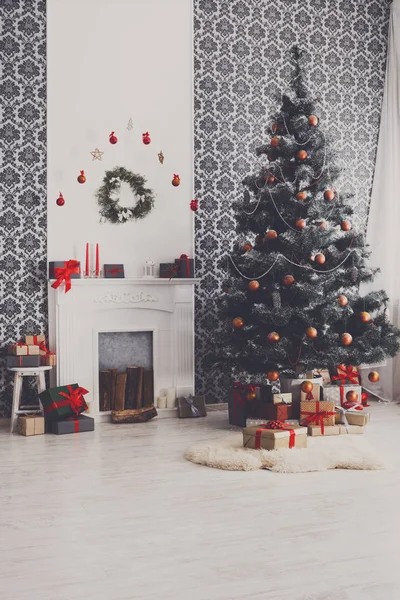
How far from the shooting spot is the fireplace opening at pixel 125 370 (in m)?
5.97

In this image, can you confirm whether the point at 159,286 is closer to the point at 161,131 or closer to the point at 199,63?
the point at 161,131

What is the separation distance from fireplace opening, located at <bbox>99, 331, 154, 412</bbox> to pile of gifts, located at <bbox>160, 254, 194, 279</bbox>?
53 centimetres

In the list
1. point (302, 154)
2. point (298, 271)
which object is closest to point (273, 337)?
point (298, 271)

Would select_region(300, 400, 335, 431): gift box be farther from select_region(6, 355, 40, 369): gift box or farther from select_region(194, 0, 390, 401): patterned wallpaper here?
select_region(6, 355, 40, 369): gift box

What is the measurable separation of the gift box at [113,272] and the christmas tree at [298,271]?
952 millimetres

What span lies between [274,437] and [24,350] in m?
2.16

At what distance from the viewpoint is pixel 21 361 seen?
18.2ft

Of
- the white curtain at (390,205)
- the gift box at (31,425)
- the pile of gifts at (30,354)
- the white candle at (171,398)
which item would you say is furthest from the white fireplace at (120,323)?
the white curtain at (390,205)

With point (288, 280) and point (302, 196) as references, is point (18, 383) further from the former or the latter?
point (302, 196)

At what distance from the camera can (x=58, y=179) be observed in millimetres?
5973

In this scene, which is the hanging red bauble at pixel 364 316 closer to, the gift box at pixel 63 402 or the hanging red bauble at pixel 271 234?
the hanging red bauble at pixel 271 234

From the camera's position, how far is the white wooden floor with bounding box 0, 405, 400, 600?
2643mm

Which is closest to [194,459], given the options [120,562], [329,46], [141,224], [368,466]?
[368,466]

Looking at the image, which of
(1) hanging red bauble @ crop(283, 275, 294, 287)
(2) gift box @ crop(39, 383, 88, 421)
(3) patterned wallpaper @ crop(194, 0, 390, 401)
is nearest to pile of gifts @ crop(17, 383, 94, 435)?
(2) gift box @ crop(39, 383, 88, 421)
